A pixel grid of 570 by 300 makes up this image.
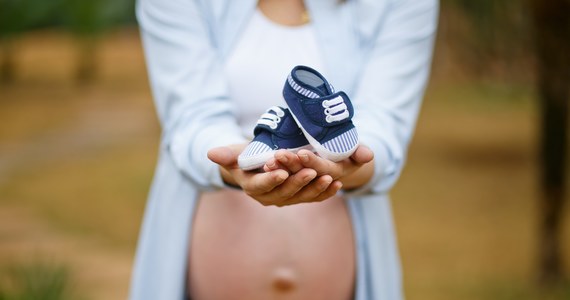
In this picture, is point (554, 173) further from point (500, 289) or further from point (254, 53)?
point (254, 53)

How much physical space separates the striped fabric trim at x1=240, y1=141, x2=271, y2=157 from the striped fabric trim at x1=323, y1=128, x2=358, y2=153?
0.28 feet

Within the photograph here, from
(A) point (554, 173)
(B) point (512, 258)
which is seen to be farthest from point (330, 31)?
(B) point (512, 258)

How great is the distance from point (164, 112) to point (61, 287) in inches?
86.2

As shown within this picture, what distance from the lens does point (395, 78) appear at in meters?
1.74

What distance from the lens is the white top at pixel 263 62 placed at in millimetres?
1724

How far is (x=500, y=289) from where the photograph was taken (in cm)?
573

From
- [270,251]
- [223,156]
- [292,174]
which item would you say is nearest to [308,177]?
[292,174]

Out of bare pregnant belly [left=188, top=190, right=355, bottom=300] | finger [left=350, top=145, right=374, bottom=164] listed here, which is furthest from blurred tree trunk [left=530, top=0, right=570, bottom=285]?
finger [left=350, top=145, right=374, bottom=164]

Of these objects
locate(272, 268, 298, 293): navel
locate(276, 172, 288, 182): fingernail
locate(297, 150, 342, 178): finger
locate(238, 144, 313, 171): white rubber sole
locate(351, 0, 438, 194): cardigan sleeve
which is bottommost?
locate(272, 268, 298, 293): navel

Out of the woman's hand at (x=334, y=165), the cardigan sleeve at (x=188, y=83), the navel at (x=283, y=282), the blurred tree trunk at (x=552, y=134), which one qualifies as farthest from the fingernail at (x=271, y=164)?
the blurred tree trunk at (x=552, y=134)

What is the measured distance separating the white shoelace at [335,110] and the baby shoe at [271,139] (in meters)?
0.07

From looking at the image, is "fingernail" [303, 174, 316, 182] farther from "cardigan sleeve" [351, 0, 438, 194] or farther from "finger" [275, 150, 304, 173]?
"cardigan sleeve" [351, 0, 438, 194]

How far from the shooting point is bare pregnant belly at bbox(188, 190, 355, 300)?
169cm

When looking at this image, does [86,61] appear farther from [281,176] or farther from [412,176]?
[281,176]
